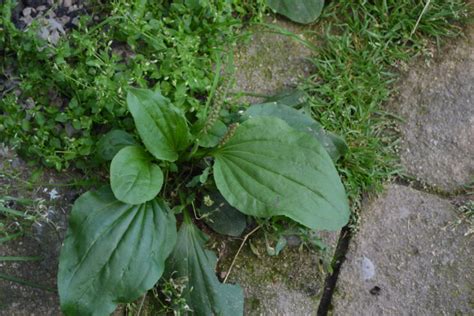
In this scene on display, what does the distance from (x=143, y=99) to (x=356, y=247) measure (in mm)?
1083

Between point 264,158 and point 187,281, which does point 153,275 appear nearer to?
point 187,281

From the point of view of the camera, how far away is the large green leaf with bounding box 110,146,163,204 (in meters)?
2.57

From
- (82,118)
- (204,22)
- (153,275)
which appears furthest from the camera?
(204,22)

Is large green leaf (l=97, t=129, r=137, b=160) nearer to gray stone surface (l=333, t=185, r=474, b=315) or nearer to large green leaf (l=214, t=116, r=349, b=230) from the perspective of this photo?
large green leaf (l=214, t=116, r=349, b=230)

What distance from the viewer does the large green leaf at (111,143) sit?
2.78 metres

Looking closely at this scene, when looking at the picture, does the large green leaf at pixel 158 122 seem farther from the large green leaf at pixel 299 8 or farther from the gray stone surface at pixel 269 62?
the large green leaf at pixel 299 8

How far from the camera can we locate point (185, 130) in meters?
2.74

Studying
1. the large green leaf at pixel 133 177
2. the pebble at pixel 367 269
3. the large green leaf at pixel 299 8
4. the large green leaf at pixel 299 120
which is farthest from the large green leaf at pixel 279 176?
the large green leaf at pixel 299 8

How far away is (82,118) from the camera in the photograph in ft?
9.38

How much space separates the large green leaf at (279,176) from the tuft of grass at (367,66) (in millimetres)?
358

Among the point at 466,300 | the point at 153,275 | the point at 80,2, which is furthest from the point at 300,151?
the point at 80,2

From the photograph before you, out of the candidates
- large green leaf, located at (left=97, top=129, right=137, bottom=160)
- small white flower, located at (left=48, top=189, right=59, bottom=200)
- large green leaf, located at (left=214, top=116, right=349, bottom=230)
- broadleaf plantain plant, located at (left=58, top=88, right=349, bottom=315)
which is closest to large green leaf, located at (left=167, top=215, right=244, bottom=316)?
broadleaf plantain plant, located at (left=58, top=88, right=349, bottom=315)

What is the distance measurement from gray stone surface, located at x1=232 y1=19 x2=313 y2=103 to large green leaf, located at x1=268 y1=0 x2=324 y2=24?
7 centimetres

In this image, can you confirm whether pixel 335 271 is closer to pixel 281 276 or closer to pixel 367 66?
pixel 281 276
